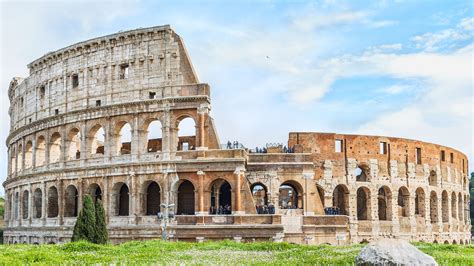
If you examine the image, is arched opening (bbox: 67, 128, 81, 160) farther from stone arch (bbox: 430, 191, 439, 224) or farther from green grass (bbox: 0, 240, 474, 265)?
stone arch (bbox: 430, 191, 439, 224)

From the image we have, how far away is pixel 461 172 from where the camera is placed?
1880 inches

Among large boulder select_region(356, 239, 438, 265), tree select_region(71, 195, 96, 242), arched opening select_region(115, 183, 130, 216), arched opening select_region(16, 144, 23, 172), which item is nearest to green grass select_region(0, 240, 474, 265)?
tree select_region(71, 195, 96, 242)

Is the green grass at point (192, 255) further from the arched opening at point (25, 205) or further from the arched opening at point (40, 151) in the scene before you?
the arched opening at point (25, 205)

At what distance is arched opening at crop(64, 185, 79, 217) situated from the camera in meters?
36.2

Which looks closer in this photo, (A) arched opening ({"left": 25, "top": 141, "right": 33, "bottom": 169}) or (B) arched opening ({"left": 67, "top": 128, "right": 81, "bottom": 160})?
(B) arched opening ({"left": 67, "top": 128, "right": 81, "bottom": 160})

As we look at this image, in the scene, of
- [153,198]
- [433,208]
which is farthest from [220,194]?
[433,208]

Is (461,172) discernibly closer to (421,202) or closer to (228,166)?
(421,202)

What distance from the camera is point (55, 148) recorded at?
3897 centimetres

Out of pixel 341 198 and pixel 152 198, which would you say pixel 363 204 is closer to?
pixel 341 198

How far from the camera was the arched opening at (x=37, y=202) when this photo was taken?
39.1 metres

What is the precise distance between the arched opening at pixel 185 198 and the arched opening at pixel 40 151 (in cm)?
1116

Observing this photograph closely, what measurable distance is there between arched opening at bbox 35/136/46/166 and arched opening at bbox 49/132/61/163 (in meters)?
1.11

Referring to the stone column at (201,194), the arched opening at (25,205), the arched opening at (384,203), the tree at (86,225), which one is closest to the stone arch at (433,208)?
the arched opening at (384,203)

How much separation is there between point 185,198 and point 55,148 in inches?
419
